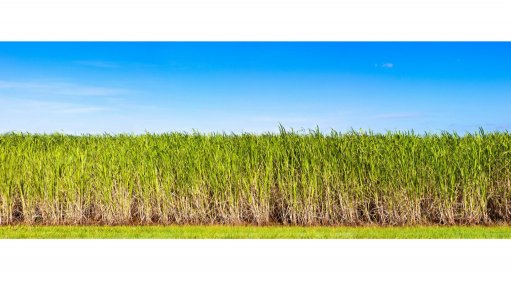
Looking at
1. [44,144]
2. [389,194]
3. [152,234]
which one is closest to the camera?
[152,234]


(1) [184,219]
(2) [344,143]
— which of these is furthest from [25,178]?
(2) [344,143]

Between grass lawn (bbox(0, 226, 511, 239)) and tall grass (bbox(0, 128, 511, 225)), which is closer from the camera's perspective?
grass lawn (bbox(0, 226, 511, 239))

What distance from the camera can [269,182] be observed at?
11812mm

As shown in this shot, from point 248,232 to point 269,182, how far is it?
58.3 inches

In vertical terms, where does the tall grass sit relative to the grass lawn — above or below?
above

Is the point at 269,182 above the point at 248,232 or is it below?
above

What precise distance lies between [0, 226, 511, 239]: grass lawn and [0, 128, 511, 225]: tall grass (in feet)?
1.60

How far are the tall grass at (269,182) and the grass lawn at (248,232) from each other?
488 mm

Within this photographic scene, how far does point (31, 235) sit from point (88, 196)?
168 cm

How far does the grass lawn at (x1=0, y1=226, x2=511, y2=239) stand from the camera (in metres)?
10.3

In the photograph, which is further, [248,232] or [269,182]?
[269,182]

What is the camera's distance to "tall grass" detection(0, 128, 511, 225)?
11.8 meters

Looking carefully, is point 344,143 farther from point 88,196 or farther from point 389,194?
point 88,196

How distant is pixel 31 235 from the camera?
10484 mm
